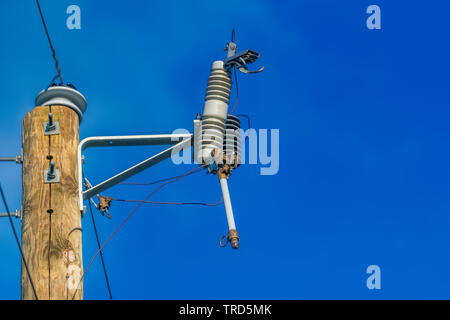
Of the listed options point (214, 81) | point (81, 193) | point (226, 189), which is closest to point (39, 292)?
point (81, 193)

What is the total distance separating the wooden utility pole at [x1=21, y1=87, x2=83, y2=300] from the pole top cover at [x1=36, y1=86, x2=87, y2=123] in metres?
0.11

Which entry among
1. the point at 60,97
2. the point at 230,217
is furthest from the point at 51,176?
the point at 230,217

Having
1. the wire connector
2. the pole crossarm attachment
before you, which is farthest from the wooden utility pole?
the wire connector

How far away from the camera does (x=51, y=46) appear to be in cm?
1101

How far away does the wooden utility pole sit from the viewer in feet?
32.4

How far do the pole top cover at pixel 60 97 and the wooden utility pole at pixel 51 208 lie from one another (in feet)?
0.37

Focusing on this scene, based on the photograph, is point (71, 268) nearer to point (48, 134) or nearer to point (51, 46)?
point (48, 134)

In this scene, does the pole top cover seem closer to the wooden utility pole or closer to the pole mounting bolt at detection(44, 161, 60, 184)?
the wooden utility pole

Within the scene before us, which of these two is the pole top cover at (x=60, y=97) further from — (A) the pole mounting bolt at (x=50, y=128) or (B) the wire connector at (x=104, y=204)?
(B) the wire connector at (x=104, y=204)

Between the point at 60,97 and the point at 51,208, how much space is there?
4.12 feet

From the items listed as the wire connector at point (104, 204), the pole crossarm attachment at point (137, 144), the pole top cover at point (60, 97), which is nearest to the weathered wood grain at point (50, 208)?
the pole top cover at point (60, 97)
